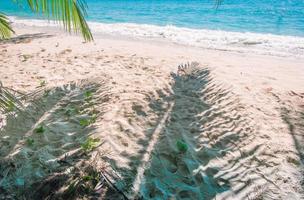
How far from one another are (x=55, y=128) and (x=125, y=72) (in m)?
2.66

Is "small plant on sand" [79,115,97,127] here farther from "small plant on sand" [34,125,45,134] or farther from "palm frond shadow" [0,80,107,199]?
"small plant on sand" [34,125,45,134]

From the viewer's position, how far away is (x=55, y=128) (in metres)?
4.19

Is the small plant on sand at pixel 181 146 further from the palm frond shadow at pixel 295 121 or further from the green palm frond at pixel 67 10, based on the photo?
the green palm frond at pixel 67 10

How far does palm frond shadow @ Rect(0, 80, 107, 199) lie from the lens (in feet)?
10.2

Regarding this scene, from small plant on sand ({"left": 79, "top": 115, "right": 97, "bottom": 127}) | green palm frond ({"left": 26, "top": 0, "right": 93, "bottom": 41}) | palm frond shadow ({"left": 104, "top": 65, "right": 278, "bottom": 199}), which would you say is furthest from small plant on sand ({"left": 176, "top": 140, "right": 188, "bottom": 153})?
green palm frond ({"left": 26, "top": 0, "right": 93, "bottom": 41})

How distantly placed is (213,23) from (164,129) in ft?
59.3

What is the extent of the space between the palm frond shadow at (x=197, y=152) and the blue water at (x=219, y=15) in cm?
1446

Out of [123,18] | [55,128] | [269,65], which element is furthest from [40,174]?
[123,18]

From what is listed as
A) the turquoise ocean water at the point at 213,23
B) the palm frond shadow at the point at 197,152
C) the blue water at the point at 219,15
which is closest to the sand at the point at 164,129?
the palm frond shadow at the point at 197,152

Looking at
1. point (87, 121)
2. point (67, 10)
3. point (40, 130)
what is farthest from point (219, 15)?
point (67, 10)

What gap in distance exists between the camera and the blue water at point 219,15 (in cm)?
1986

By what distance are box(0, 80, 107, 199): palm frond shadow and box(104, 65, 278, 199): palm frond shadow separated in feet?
2.12

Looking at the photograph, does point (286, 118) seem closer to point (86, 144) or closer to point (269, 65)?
point (86, 144)

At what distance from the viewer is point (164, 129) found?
4254mm
